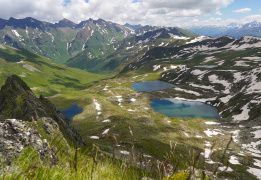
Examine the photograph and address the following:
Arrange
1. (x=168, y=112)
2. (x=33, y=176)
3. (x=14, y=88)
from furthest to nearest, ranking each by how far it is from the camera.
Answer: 1. (x=168, y=112)
2. (x=14, y=88)
3. (x=33, y=176)

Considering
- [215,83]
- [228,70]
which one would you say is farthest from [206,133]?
[228,70]

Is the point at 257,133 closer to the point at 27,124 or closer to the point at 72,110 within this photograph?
the point at 27,124

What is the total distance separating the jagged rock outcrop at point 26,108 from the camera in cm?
3356

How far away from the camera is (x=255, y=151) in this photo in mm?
50750

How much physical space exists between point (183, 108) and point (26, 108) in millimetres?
105355

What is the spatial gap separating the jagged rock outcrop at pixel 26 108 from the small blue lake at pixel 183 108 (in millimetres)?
79785

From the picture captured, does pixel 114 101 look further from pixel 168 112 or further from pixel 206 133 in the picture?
pixel 206 133

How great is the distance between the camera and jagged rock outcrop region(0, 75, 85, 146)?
3356cm

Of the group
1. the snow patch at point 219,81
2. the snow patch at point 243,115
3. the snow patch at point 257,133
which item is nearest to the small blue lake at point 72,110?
the snow patch at point 243,115

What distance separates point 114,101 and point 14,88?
88.1 m

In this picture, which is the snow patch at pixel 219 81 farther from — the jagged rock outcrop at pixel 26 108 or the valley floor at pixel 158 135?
the jagged rock outcrop at pixel 26 108

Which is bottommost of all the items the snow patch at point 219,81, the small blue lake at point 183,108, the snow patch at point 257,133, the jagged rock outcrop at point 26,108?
the small blue lake at point 183,108

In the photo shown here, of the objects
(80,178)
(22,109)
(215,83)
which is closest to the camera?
(80,178)

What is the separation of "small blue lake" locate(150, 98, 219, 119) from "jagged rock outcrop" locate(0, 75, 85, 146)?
Answer: 3141 inches
